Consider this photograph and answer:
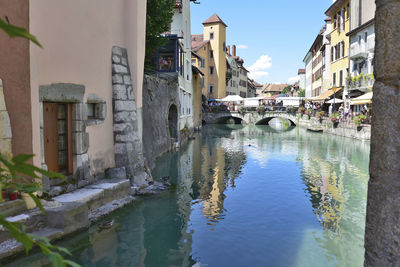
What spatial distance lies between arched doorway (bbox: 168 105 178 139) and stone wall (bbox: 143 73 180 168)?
43.7 inches

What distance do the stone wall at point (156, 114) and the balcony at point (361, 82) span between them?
647 inches

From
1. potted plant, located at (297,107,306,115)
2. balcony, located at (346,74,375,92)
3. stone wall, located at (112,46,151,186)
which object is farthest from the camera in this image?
potted plant, located at (297,107,306,115)

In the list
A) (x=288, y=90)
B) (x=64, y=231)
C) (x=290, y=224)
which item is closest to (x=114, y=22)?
(x=64, y=231)

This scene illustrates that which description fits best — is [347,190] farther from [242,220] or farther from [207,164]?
[207,164]

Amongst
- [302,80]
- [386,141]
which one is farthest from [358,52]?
[302,80]

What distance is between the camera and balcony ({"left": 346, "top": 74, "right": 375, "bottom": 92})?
2742cm

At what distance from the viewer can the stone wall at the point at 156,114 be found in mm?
14750

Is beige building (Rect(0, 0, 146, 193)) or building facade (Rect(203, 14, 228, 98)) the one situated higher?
building facade (Rect(203, 14, 228, 98))

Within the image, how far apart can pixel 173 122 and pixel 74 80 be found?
14128 mm

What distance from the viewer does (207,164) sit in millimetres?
16094

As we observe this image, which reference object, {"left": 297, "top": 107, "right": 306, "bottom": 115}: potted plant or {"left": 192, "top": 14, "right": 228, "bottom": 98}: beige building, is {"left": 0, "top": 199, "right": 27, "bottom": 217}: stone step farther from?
{"left": 192, "top": 14, "right": 228, "bottom": 98}: beige building

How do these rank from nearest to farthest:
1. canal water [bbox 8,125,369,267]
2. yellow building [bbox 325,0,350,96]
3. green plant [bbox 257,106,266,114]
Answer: canal water [bbox 8,125,369,267], yellow building [bbox 325,0,350,96], green plant [bbox 257,106,266,114]

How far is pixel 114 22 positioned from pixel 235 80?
6185 centimetres

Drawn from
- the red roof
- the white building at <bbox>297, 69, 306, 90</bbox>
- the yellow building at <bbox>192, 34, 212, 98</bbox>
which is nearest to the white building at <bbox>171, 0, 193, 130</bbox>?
the yellow building at <bbox>192, 34, 212, 98</bbox>
